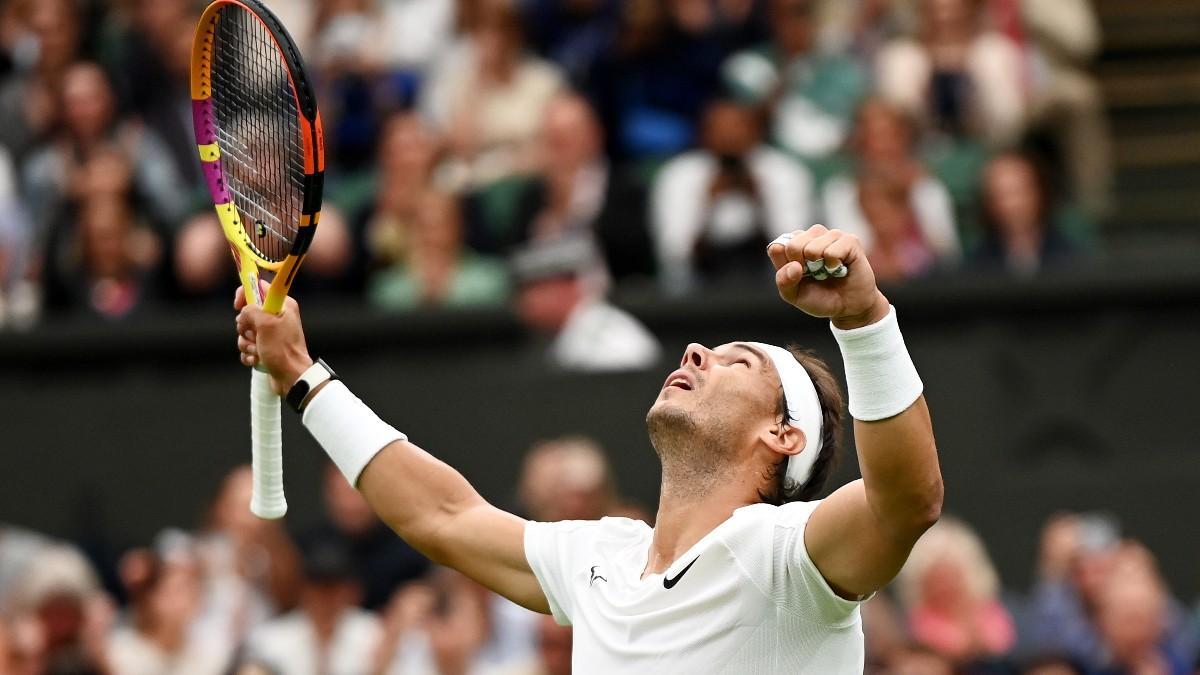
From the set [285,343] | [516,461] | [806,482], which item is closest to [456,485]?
[285,343]

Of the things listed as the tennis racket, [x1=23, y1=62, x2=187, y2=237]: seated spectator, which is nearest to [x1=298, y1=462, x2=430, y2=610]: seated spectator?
[x1=23, y1=62, x2=187, y2=237]: seated spectator

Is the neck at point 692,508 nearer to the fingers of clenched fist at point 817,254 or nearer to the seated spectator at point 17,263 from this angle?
the fingers of clenched fist at point 817,254

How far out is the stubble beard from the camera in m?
4.20

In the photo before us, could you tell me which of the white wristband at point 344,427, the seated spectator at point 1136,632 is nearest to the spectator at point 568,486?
the seated spectator at point 1136,632

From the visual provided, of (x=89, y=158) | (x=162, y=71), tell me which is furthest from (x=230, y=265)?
(x=162, y=71)

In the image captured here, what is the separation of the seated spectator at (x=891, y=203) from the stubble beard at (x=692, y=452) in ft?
15.6

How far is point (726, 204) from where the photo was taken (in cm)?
920

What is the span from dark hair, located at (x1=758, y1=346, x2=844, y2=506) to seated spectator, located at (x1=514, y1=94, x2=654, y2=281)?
16.4 ft

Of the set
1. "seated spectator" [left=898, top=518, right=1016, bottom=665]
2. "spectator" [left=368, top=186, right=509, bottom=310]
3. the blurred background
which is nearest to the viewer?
"seated spectator" [left=898, top=518, right=1016, bottom=665]

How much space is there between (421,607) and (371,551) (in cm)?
58

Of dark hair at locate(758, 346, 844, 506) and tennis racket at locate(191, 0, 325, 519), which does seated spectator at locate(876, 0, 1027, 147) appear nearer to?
tennis racket at locate(191, 0, 325, 519)

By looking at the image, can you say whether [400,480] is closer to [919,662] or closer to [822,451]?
[822,451]

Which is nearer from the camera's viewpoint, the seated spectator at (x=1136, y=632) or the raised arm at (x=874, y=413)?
the raised arm at (x=874, y=413)

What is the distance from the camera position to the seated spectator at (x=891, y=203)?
9016mm
